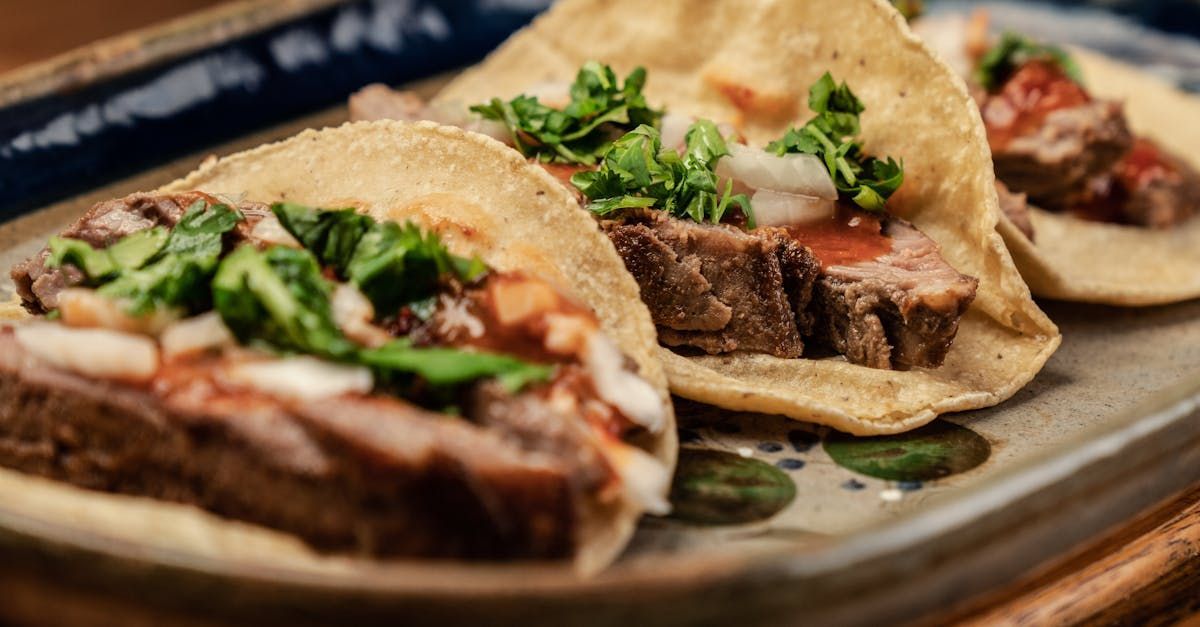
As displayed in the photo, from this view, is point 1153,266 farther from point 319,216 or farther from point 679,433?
point 319,216

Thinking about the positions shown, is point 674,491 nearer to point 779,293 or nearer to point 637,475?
point 637,475

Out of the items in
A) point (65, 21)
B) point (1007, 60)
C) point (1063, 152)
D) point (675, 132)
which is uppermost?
point (1007, 60)

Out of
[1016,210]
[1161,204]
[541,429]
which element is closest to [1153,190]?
[1161,204]

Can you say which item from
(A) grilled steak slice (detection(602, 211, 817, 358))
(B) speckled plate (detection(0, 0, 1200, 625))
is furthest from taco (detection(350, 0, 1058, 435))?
(B) speckled plate (detection(0, 0, 1200, 625))

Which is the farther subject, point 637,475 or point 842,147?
point 842,147

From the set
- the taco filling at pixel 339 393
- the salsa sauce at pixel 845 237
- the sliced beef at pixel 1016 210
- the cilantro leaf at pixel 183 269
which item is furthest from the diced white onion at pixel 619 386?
the sliced beef at pixel 1016 210

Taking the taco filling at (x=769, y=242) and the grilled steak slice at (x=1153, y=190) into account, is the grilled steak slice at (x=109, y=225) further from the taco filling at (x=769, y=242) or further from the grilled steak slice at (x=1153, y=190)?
the grilled steak slice at (x=1153, y=190)
